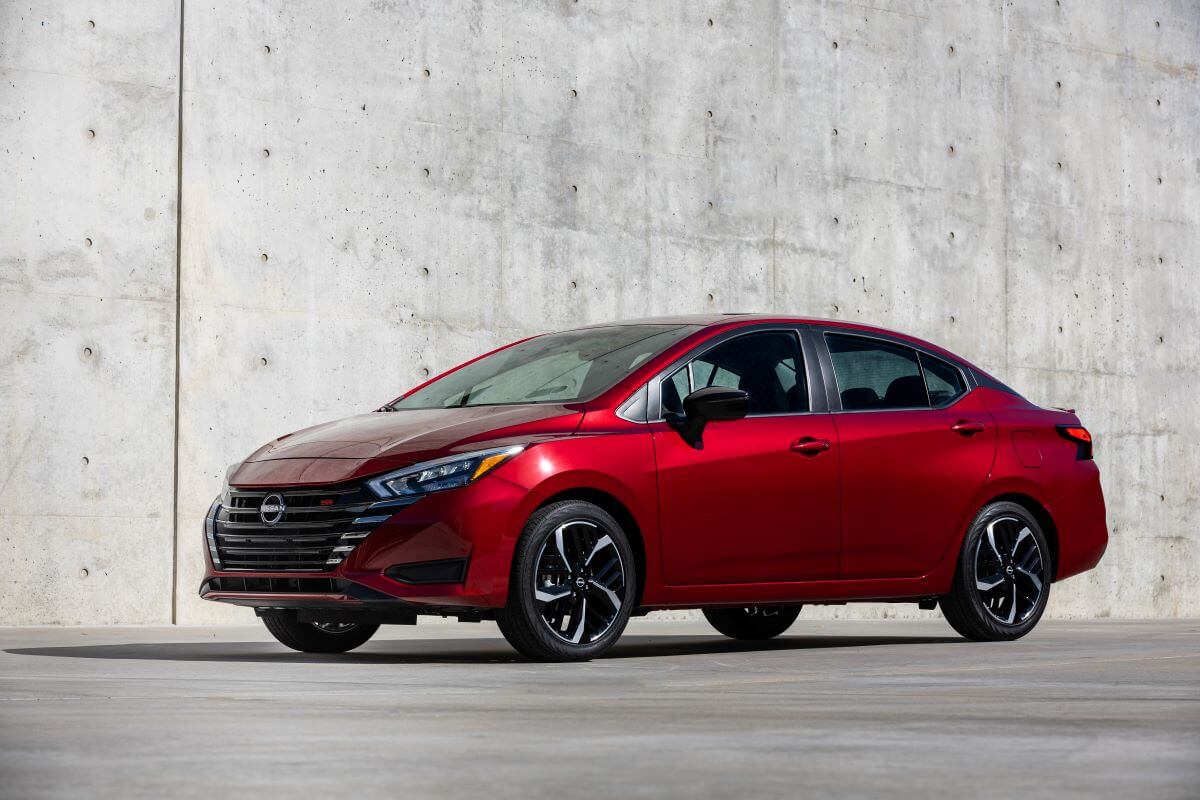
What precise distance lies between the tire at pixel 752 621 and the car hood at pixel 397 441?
8.02 ft

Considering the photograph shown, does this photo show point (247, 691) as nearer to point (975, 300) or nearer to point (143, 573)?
point (143, 573)

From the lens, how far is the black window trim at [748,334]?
26.2ft

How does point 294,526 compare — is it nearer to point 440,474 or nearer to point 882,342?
point 440,474

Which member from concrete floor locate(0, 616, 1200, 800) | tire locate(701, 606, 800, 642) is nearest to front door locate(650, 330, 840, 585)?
concrete floor locate(0, 616, 1200, 800)

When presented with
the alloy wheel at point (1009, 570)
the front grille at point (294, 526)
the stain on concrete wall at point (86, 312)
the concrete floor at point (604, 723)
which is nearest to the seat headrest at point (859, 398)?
the alloy wheel at point (1009, 570)

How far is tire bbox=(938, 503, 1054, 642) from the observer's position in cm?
905

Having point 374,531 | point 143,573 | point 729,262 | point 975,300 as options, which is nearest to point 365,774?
point 374,531

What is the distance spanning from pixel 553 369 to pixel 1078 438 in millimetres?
2969

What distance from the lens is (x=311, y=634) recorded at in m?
8.61

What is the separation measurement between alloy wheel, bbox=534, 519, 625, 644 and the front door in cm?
34

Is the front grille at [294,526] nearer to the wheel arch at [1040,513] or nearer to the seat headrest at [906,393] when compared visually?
the seat headrest at [906,393]

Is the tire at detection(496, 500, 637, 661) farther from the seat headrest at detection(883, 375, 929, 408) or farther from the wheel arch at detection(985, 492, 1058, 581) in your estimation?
the wheel arch at detection(985, 492, 1058, 581)

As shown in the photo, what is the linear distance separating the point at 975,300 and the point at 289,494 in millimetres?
9337

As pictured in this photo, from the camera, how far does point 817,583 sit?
844cm
